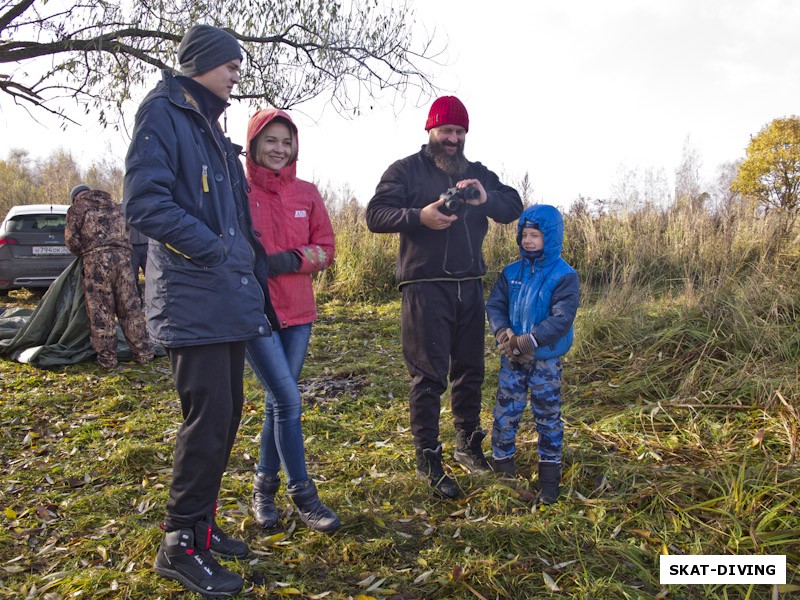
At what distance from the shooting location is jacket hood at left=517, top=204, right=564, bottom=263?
326 cm

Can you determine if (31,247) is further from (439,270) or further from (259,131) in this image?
(439,270)

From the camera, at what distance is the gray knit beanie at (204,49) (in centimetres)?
237

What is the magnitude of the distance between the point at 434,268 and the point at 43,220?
374 inches

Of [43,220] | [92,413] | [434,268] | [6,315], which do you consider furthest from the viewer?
[43,220]

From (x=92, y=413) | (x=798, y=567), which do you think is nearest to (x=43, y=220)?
(x=92, y=413)

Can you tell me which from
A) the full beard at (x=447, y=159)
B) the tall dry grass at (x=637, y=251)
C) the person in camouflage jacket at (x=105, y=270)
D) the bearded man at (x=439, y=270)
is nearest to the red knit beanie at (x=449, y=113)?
the bearded man at (x=439, y=270)

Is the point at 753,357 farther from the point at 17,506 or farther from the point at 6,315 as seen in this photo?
the point at 6,315

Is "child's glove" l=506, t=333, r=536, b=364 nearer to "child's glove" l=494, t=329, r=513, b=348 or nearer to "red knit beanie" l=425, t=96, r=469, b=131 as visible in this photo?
"child's glove" l=494, t=329, r=513, b=348

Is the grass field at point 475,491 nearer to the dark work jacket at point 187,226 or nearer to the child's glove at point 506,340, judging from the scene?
the child's glove at point 506,340

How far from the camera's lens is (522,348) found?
3166mm

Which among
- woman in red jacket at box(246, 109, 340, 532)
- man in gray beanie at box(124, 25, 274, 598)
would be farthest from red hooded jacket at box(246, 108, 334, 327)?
man in gray beanie at box(124, 25, 274, 598)

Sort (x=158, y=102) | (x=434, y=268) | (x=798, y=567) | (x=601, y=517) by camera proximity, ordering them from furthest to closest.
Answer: (x=434, y=268), (x=601, y=517), (x=798, y=567), (x=158, y=102)

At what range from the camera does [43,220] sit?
1045 cm

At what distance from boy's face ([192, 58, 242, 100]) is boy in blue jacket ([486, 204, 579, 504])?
1.63 meters
